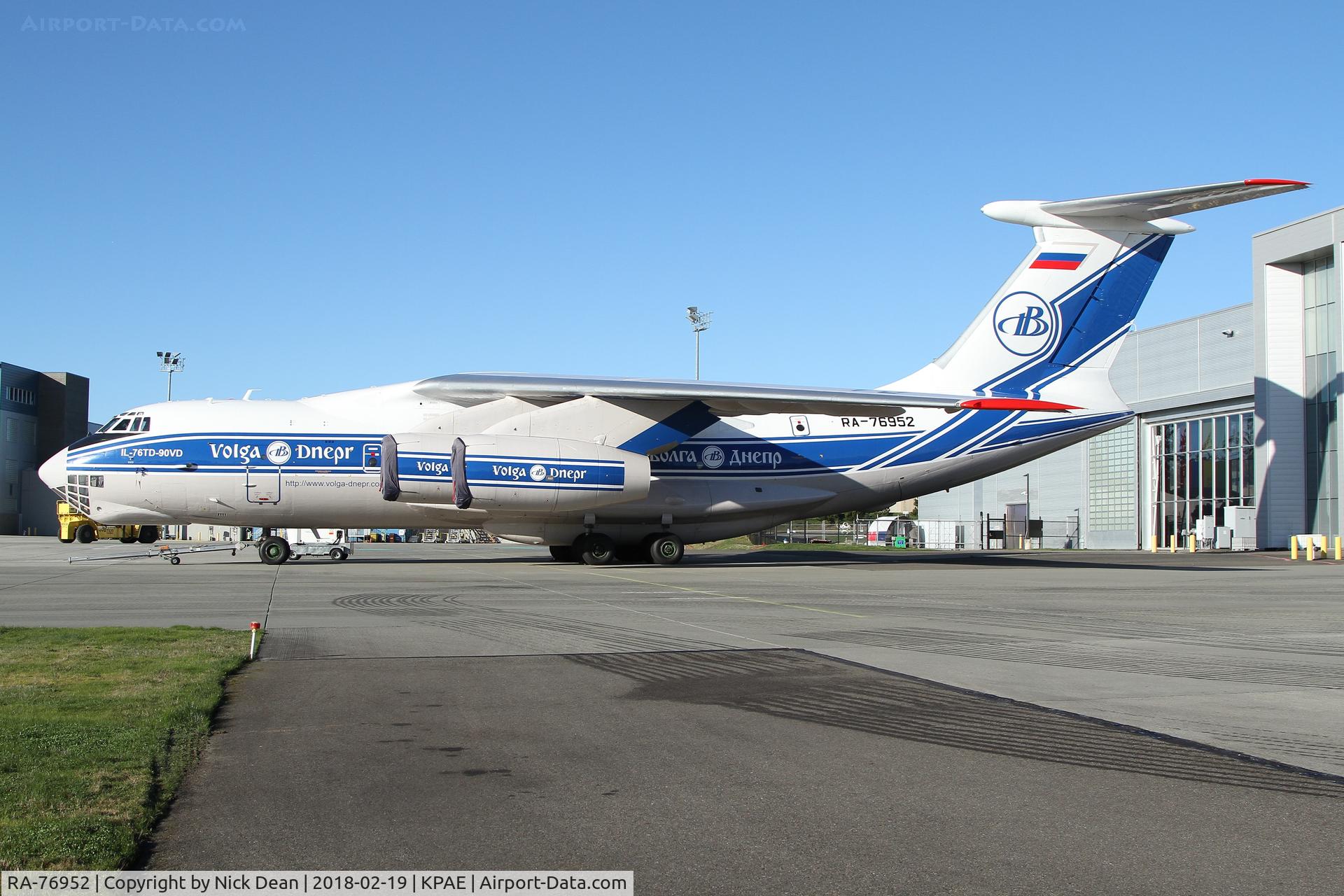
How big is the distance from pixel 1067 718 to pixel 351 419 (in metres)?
19.0

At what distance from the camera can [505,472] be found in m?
22.1

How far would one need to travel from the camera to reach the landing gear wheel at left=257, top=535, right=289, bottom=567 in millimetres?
24141

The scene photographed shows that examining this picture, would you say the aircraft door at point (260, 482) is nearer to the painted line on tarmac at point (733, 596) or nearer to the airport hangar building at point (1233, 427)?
the painted line on tarmac at point (733, 596)

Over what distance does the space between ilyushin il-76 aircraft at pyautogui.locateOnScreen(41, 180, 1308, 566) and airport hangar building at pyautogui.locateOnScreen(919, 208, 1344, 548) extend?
9.30 metres

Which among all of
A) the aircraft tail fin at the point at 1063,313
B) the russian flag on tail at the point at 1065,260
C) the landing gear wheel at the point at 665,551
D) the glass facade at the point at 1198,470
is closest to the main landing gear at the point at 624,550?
the landing gear wheel at the point at 665,551

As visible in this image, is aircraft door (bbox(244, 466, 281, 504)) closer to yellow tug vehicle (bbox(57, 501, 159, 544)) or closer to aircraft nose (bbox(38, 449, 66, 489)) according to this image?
aircraft nose (bbox(38, 449, 66, 489))

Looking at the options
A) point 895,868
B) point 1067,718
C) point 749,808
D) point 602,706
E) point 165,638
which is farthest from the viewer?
point 165,638

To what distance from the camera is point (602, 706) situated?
6.92m

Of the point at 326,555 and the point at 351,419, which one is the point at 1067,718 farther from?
the point at 326,555

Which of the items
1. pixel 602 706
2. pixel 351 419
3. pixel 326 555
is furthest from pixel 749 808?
pixel 326 555

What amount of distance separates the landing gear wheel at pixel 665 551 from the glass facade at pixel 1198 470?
26.5 meters

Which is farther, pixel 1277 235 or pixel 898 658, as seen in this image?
pixel 1277 235

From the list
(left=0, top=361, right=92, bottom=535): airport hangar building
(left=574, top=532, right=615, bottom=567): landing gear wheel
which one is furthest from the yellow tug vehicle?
(left=0, top=361, right=92, bottom=535): airport hangar building

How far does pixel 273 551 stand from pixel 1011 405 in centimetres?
1649
